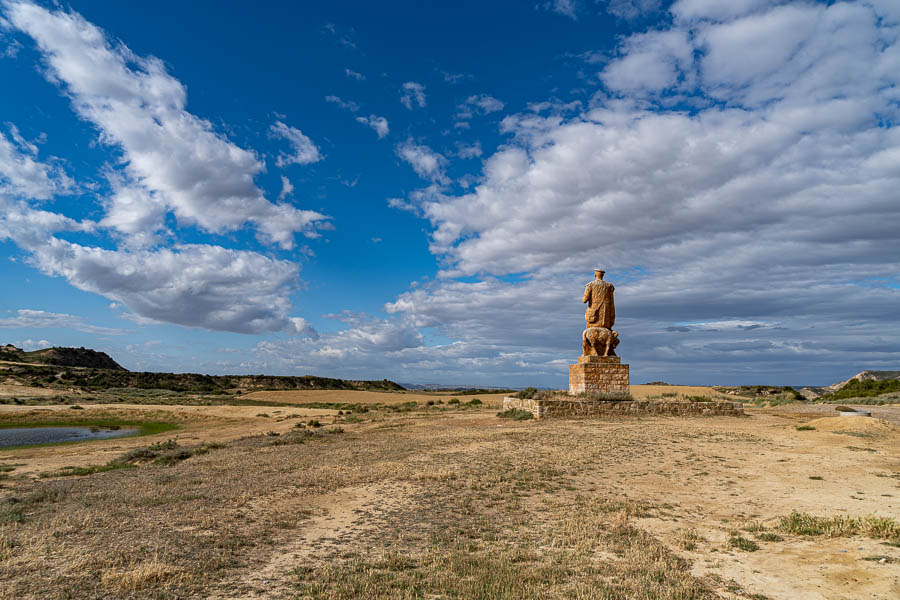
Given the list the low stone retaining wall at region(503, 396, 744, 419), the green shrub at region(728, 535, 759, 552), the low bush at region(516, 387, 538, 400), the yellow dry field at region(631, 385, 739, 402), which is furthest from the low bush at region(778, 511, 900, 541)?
the yellow dry field at region(631, 385, 739, 402)

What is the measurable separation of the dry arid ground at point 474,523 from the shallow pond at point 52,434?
9319 millimetres

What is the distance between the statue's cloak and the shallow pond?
2332 centimetres

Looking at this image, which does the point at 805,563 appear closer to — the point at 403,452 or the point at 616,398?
the point at 403,452

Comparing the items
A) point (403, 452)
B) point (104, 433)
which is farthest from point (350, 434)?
point (104, 433)

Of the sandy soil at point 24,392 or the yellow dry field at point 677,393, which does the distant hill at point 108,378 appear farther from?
the yellow dry field at point 677,393

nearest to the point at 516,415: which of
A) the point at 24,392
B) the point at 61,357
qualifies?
the point at 24,392

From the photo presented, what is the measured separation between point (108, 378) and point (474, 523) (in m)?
68.5

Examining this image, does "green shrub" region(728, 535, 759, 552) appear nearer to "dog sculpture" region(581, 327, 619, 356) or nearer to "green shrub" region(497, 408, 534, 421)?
"green shrub" region(497, 408, 534, 421)

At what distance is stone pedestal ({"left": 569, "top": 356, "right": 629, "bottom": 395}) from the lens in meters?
22.0

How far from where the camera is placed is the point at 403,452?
12750 millimetres

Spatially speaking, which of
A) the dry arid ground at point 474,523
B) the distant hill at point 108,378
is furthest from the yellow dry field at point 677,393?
the distant hill at point 108,378

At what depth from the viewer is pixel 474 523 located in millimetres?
6781

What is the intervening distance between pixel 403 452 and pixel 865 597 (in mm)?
9959

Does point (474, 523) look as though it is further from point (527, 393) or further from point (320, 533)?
point (527, 393)
